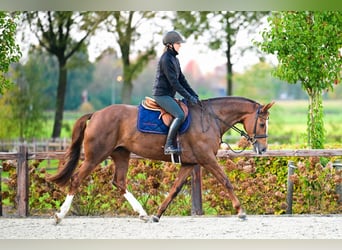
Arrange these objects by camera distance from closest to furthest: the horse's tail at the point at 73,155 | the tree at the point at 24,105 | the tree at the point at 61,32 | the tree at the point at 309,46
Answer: the horse's tail at the point at 73,155, the tree at the point at 309,46, the tree at the point at 61,32, the tree at the point at 24,105

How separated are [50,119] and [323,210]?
1049 cm

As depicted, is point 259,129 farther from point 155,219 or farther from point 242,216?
point 155,219

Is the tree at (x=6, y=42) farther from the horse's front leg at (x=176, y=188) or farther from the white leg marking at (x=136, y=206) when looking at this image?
the horse's front leg at (x=176, y=188)

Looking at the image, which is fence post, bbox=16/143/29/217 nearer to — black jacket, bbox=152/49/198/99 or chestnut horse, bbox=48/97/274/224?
chestnut horse, bbox=48/97/274/224

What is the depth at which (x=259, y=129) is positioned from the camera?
6.92 m

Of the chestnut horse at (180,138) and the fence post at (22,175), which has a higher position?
the chestnut horse at (180,138)

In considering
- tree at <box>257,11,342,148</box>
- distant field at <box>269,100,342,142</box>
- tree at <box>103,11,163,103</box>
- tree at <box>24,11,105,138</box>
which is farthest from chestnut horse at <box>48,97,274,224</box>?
distant field at <box>269,100,342,142</box>

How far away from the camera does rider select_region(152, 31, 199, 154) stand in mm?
6758

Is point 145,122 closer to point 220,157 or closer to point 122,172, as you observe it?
point 122,172

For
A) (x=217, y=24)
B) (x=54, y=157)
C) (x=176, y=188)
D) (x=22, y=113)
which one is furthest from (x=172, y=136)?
(x=22, y=113)

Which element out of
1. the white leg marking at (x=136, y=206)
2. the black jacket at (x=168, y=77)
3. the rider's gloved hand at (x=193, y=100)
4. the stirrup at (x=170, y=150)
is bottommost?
the white leg marking at (x=136, y=206)

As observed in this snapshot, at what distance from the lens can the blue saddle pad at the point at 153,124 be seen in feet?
22.6

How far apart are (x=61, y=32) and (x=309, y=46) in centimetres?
934

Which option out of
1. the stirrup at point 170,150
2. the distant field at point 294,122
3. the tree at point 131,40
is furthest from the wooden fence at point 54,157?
the distant field at point 294,122
